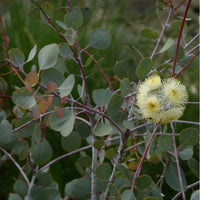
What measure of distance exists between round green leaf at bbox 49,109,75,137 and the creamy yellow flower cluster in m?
0.12

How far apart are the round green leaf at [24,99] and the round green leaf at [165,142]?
0.74 ft

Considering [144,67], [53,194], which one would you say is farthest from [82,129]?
[144,67]

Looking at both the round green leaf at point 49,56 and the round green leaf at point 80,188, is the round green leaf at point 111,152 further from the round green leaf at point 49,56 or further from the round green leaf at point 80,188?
the round green leaf at point 49,56

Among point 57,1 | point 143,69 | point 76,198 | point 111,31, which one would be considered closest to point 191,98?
point 111,31

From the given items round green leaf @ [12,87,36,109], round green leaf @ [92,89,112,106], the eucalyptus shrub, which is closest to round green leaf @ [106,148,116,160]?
the eucalyptus shrub

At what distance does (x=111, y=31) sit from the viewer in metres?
1.82

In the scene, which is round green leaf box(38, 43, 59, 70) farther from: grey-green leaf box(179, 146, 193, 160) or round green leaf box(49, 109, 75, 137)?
grey-green leaf box(179, 146, 193, 160)

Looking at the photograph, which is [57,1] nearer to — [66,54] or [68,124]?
[66,54]

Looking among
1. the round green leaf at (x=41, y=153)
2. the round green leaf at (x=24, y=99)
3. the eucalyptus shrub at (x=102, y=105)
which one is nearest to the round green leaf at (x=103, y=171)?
the eucalyptus shrub at (x=102, y=105)

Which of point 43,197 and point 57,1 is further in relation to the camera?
point 57,1

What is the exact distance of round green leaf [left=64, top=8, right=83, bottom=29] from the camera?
641 millimetres

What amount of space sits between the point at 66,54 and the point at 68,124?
177mm

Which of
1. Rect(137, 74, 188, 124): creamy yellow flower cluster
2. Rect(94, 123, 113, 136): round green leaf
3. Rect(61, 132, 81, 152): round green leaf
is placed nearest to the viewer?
Rect(137, 74, 188, 124): creamy yellow flower cluster

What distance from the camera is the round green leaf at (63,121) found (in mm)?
617
